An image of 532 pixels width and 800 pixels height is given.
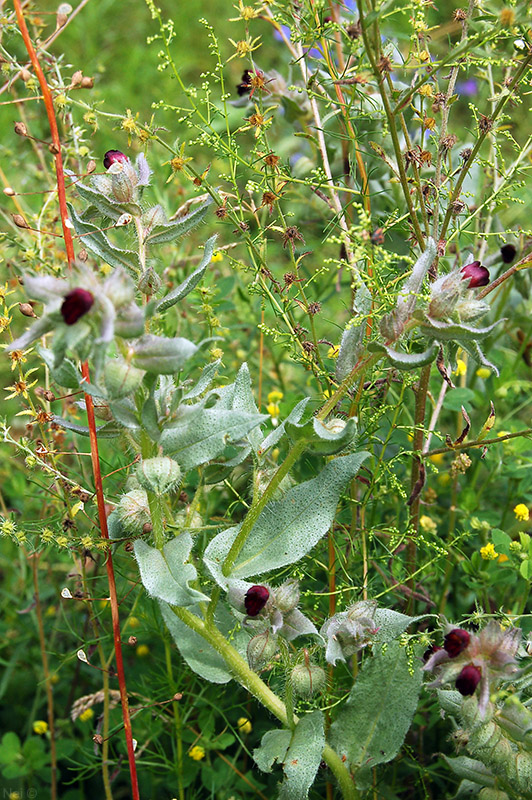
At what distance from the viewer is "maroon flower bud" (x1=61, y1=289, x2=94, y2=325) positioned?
1.06m

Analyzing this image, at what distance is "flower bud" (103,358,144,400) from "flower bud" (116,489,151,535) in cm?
37

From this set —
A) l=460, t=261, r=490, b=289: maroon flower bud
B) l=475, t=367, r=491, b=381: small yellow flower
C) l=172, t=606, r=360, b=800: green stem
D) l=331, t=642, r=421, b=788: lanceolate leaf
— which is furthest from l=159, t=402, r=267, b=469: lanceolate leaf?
l=475, t=367, r=491, b=381: small yellow flower

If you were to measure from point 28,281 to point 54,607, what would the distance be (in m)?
1.55

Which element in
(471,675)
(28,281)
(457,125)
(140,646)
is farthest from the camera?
(457,125)

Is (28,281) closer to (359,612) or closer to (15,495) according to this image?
(359,612)

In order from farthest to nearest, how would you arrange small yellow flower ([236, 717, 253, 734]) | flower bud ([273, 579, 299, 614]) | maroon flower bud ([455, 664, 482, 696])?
small yellow flower ([236, 717, 253, 734])
flower bud ([273, 579, 299, 614])
maroon flower bud ([455, 664, 482, 696])

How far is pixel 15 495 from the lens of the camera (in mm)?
2434

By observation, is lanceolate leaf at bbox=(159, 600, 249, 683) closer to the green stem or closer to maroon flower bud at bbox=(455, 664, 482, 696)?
the green stem

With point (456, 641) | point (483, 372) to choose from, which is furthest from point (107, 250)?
point (483, 372)

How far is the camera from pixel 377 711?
5.26 ft

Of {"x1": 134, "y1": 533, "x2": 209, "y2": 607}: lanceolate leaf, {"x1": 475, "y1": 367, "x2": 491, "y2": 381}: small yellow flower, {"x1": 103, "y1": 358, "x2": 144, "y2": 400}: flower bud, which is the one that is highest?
{"x1": 103, "y1": 358, "x2": 144, "y2": 400}: flower bud

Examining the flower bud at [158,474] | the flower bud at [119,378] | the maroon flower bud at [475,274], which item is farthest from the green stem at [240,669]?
the maroon flower bud at [475,274]

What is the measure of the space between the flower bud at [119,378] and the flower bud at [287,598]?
0.46 meters

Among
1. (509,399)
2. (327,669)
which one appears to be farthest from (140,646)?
(509,399)
